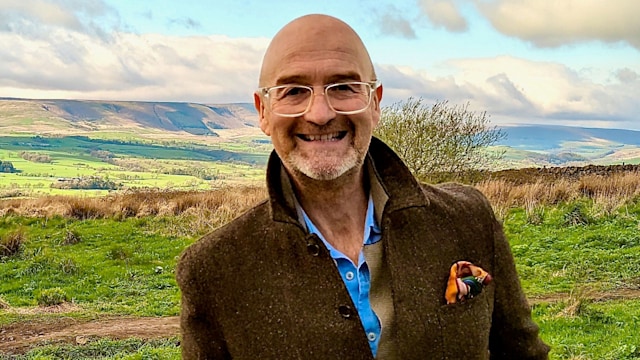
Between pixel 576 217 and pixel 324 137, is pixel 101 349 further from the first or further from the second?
pixel 576 217

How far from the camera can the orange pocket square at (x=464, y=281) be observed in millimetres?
1879

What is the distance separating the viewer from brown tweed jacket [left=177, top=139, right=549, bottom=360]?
1840mm

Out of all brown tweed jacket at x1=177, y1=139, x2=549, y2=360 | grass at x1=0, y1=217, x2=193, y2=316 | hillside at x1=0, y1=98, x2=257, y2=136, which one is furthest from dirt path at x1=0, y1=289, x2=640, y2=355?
hillside at x1=0, y1=98, x2=257, y2=136

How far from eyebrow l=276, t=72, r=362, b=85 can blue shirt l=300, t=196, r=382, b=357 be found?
391mm


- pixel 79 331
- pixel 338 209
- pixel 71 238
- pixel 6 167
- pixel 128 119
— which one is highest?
pixel 338 209

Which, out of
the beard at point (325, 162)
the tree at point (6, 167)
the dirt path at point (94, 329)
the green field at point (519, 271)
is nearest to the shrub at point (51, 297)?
the green field at point (519, 271)

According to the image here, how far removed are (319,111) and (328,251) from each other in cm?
39

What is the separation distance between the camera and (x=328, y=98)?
6.12 ft

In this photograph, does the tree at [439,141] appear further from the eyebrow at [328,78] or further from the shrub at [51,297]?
the eyebrow at [328,78]

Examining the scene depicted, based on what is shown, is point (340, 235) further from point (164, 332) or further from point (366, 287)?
point (164, 332)

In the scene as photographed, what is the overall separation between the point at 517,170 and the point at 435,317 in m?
26.0

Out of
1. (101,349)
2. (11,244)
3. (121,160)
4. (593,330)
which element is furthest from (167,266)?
(121,160)

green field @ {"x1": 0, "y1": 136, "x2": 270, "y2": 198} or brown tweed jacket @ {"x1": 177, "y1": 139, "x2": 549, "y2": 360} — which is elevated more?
brown tweed jacket @ {"x1": 177, "y1": 139, "x2": 549, "y2": 360}

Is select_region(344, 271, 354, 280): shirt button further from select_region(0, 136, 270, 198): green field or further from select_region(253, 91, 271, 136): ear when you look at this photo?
select_region(0, 136, 270, 198): green field
